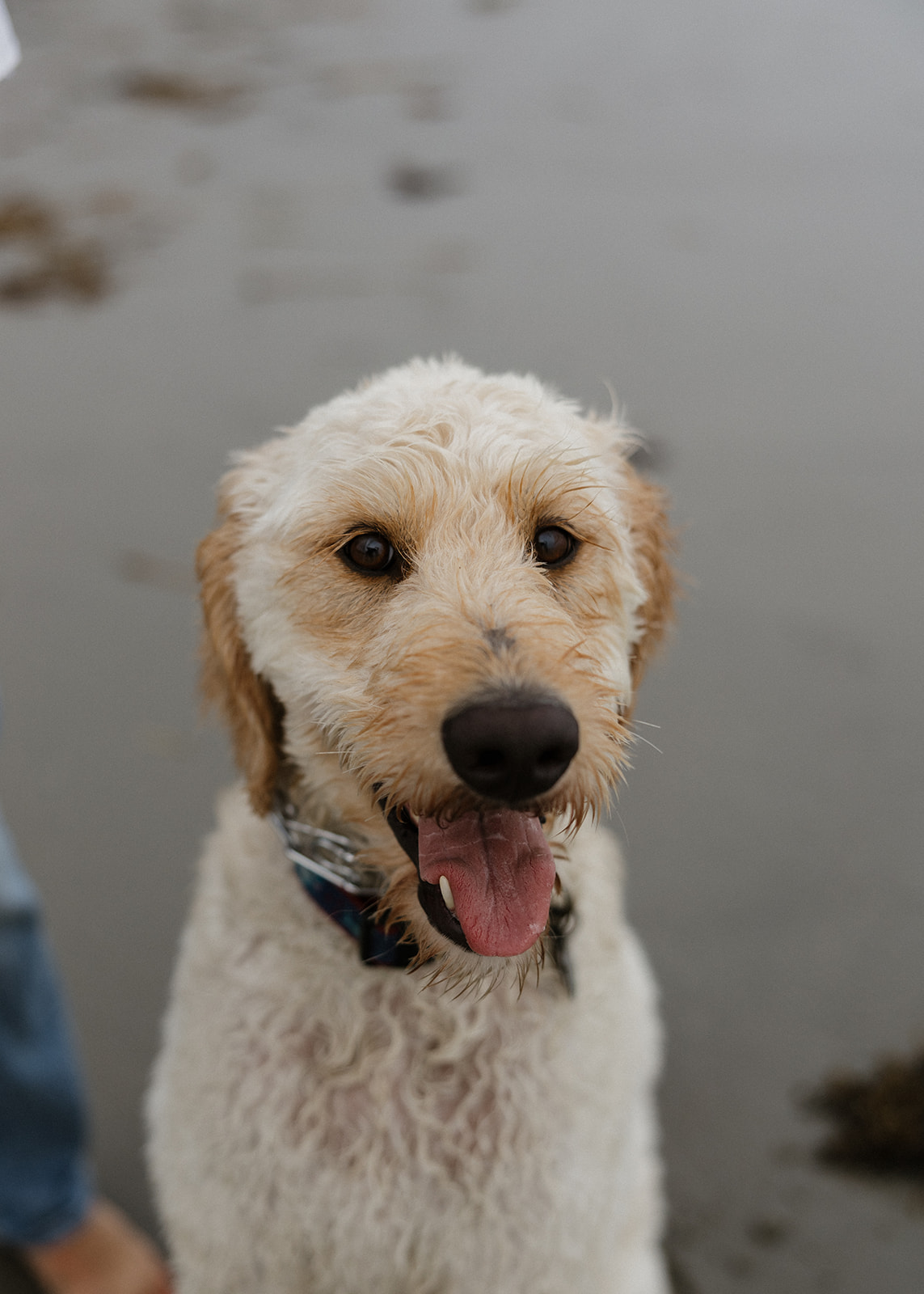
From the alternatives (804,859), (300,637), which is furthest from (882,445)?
(300,637)

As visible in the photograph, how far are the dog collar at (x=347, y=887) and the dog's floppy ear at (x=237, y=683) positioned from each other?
0.31 ft

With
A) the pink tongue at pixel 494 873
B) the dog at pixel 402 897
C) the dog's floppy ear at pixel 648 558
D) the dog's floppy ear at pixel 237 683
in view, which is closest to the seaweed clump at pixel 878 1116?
the dog at pixel 402 897

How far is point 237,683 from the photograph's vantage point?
59.2 inches

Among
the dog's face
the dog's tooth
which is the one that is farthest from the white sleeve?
the dog's tooth

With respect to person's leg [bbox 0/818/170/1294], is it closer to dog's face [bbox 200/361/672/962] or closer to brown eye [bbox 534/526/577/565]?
dog's face [bbox 200/361/672/962]

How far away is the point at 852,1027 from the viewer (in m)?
2.54

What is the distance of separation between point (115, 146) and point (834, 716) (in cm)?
397

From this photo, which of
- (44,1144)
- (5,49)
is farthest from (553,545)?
(44,1144)

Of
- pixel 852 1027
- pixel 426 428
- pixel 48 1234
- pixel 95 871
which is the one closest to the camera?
pixel 426 428

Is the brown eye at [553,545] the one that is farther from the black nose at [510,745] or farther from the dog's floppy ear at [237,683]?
the dog's floppy ear at [237,683]

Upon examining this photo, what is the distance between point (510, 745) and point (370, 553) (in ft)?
1.39

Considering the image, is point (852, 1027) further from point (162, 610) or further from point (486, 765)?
point (162, 610)

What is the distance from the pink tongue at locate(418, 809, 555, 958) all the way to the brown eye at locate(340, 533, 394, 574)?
14.4 inches

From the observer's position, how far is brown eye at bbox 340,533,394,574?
4.54 feet
